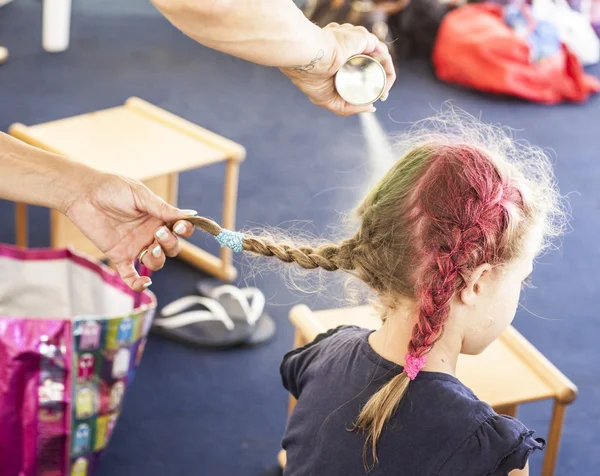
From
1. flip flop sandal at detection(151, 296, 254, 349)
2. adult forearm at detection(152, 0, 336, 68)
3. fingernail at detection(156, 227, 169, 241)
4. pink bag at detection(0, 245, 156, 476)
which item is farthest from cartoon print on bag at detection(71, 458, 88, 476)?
adult forearm at detection(152, 0, 336, 68)

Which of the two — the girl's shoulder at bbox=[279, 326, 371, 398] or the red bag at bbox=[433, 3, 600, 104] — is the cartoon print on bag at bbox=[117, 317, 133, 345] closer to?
the girl's shoulder at bbox=[279, 326, 371, 398]

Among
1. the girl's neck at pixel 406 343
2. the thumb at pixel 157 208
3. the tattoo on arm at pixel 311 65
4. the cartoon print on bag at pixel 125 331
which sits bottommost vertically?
the cartoon print on bag at pixel 125 331

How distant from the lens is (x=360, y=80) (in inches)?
54.3

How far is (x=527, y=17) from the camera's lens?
4.52 meters

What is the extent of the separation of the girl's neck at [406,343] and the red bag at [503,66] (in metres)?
3.32

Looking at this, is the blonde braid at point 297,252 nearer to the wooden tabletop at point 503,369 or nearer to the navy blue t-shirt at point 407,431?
the navy blue t-shirt at point 407,431

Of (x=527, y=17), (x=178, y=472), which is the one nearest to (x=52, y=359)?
(x=178, y=472)

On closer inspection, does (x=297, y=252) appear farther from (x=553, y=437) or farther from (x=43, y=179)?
(x=553, y=437)

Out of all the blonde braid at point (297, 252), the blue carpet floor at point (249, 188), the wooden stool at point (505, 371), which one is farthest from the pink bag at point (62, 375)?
the blonde braid at point (297, 252)

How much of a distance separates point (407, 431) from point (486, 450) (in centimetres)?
10

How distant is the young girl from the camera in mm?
1131

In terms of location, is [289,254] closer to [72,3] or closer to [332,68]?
[332,68]

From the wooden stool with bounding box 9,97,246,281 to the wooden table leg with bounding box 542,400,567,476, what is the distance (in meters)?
1.19

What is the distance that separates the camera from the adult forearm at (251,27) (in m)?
1.18
